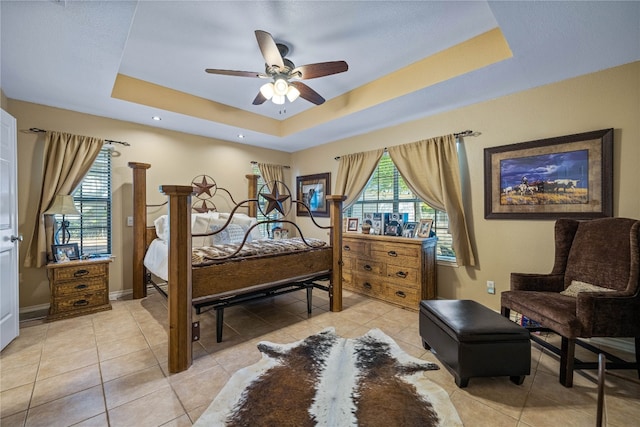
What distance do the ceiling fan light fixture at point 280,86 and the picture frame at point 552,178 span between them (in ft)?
8.26

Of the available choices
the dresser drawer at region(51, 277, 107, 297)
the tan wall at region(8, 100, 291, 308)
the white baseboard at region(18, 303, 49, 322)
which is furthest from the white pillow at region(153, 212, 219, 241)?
the white baseboard at region(18, 303, 49, 322)

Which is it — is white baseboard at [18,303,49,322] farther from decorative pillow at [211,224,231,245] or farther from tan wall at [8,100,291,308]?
decorative pillow at [211,224,231,245]

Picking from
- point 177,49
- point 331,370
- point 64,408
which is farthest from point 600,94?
point 64,408

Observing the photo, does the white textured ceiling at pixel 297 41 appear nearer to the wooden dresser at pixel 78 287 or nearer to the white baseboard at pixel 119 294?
the wooden dresser at pixel 78 287

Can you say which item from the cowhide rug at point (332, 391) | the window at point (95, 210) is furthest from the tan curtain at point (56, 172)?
the cowhide rug at point (332, 391)

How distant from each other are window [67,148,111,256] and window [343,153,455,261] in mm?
3787

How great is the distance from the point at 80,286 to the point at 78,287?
0.02m

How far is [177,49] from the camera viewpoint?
271cm

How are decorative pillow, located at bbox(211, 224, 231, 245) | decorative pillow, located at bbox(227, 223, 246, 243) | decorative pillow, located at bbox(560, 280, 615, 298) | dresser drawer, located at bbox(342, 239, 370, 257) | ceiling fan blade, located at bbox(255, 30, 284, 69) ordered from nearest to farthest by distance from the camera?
ceiling fan blade, located at bbox(255, 30, 284, 69), decorative pillow, located at bbox(560, 280, 615, 298), decorative pillow, located at bbox(211, 224, 231, 245), decorative pillow, located at bbox(227, 223, 246, 243), dresser drawer, located at bbox(342, 239, 370, 257)

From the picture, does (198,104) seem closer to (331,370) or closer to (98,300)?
(98,300)

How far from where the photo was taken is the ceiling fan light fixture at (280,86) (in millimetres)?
2623

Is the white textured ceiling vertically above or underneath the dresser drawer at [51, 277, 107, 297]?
above

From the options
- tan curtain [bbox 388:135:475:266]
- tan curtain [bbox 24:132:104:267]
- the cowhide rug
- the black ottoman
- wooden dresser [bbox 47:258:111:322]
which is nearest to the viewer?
the cowhide rug

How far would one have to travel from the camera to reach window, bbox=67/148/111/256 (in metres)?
3.66
